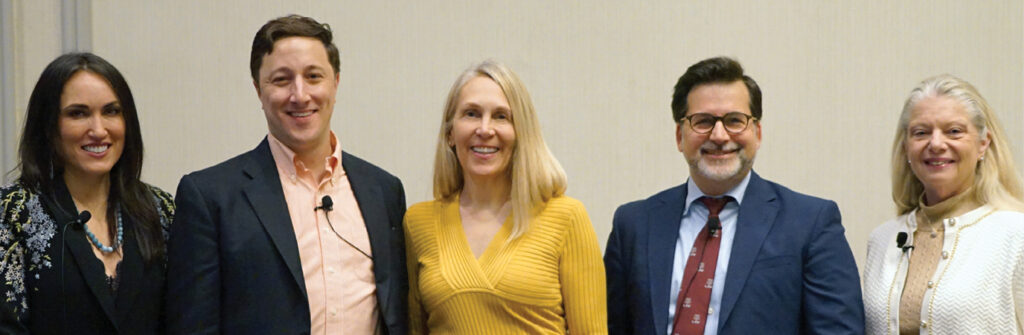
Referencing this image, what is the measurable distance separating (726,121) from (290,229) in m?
1.21

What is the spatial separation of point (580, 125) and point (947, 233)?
1.50m

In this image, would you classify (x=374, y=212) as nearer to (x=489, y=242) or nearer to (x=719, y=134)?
(x=489, y=242)

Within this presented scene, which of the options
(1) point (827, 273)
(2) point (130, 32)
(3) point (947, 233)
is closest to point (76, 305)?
(2) point (130, 32)

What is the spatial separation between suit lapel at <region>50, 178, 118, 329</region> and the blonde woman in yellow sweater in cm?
78

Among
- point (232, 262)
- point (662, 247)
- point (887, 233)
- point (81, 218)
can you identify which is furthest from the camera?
point (887, 233)

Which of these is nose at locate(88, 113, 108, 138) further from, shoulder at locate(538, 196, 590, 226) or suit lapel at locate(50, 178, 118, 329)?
shoulder at locate(538, 196, 590, 226)

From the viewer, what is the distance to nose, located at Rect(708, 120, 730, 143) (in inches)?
102

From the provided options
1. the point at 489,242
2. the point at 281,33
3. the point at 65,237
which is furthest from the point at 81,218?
the point at 489,242

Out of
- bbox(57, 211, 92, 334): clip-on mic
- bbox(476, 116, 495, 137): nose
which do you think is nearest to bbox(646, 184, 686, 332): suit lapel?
bbox(476, 116, 495, 137): nose

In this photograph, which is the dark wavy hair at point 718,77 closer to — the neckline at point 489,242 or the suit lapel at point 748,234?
the suit lapel at point 748,234

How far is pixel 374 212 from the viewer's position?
8.36ft

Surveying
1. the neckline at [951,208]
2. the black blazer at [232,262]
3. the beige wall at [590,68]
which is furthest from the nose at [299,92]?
the neckline at [951,208]

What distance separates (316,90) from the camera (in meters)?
2.46

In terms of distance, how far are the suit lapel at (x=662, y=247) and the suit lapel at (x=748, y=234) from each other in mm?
161
